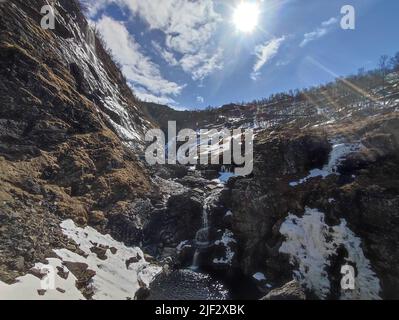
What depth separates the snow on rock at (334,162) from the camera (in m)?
49.7

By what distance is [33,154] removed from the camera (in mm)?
50781

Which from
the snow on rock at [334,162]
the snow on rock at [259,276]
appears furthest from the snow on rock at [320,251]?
the snow on rock at [334,162]

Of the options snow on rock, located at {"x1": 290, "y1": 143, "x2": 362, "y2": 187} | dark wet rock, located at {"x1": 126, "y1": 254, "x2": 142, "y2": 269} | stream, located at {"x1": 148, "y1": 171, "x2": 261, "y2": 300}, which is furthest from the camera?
snow on rock, located at {"x1": 290, "y1": 143, "x2": 362, "y2": 187}

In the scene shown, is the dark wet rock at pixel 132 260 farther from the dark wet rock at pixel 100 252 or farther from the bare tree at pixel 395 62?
the bare tree at pixel 395 62

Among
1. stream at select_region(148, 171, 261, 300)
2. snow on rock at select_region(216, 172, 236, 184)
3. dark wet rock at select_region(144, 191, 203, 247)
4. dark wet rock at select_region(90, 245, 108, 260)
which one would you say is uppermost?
snow on rock at select_region(216, 172, 236, 184)

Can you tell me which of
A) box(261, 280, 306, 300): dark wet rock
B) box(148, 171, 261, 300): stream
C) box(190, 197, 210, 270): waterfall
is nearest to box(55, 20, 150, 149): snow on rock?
box(190, 197, 210, 270): waterfall

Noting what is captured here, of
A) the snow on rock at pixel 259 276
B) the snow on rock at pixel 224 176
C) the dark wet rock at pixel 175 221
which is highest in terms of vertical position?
the snow on rock at pixel 224 176

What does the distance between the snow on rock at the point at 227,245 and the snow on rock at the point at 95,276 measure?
9227mm

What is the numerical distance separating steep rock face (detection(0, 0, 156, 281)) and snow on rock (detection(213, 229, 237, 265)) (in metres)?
16.6

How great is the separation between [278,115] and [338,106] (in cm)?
2738

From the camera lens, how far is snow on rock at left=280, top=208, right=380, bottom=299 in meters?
35.9

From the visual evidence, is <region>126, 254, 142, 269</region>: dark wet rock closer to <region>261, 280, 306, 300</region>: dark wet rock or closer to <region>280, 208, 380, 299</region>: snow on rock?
<region>280, 208, 380, 299</region>: snow on rock

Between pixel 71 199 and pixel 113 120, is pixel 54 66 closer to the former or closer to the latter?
pixel 113 120

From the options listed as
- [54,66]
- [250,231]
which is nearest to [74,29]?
[54,66]
